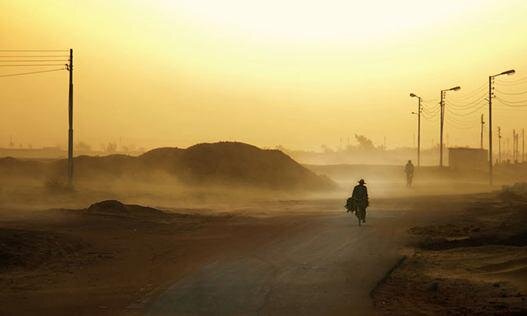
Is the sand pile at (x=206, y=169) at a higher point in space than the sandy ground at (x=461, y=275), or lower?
higher

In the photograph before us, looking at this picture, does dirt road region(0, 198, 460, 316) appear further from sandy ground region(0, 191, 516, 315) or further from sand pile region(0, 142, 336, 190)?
sand pile region(0, 142, 336, 190)

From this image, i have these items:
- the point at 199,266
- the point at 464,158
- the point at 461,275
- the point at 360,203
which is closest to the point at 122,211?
the point at 360,203

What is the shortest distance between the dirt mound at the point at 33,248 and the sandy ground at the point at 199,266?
28 millimetres

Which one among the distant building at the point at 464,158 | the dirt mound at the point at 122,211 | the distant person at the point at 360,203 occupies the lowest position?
the dirt mound at the point at 122,211

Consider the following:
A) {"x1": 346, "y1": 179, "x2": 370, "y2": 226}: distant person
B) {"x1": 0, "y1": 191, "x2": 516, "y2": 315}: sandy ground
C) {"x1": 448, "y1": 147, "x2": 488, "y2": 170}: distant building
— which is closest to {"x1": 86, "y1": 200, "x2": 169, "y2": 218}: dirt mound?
{"x1": 0, "y1": 191, "x2": 516, "y2": 315}: sandy ground

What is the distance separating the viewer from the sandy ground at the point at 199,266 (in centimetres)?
1066

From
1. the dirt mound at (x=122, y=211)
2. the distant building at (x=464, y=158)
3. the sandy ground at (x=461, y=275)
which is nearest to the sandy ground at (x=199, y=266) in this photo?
the sandy ground at (x=461, y=275)

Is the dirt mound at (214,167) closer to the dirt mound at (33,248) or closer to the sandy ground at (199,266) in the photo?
the sandy ground at (199,266)

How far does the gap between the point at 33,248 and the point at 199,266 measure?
537cm

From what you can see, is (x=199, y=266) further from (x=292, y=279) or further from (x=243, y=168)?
(x=243, y=168)

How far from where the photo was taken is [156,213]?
31438mm

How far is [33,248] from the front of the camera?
17.3m

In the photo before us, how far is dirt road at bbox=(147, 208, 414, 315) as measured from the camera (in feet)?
33.7

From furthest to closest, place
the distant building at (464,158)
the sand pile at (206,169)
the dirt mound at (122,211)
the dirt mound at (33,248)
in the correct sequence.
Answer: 1. the distant building at (464,158)
2. the sand pile at (206,169)
3. the dirt mound at (122,211)
4. the dirt mound at (33,248)
